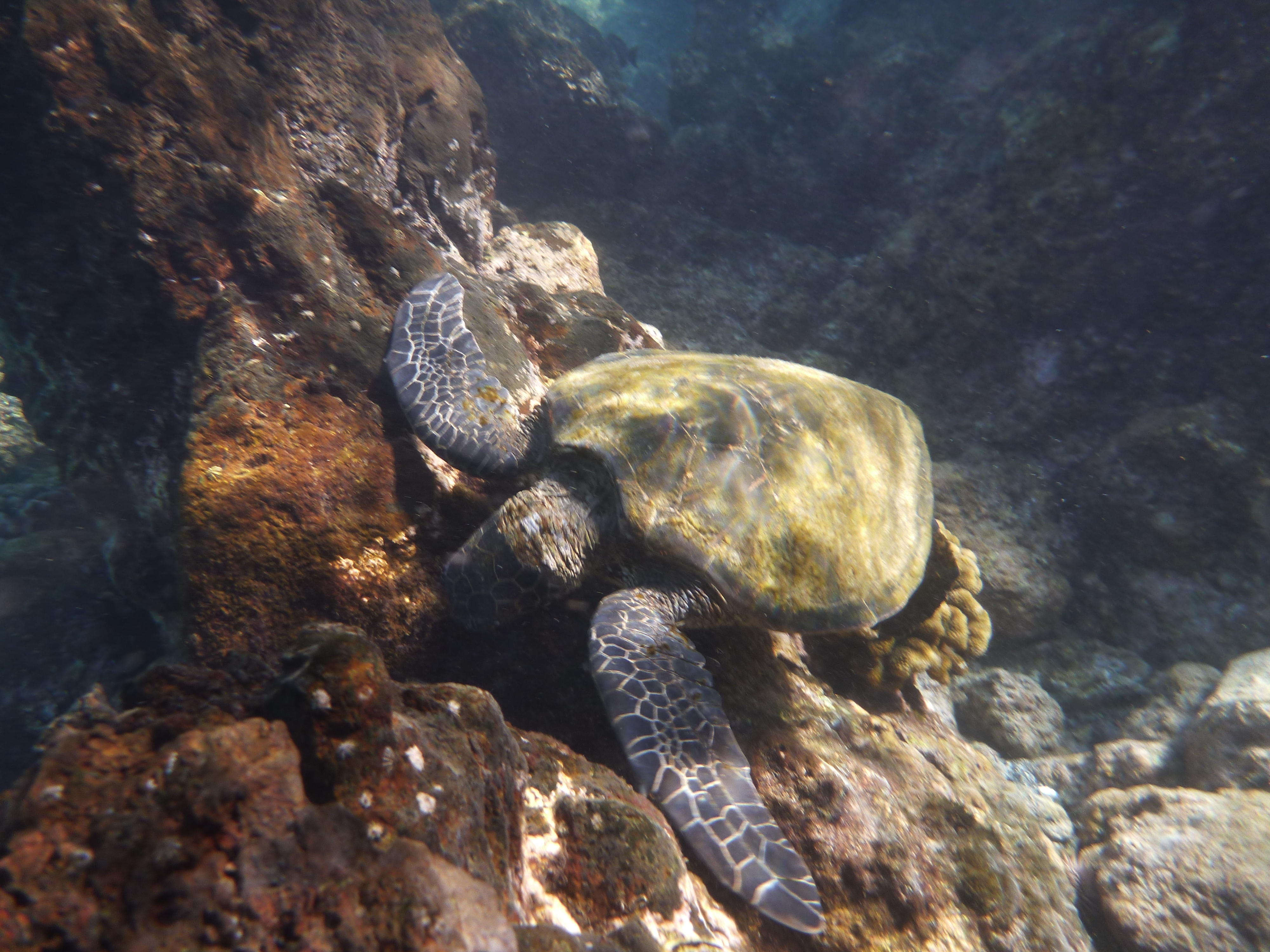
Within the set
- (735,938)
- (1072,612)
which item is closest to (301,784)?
(735,938)

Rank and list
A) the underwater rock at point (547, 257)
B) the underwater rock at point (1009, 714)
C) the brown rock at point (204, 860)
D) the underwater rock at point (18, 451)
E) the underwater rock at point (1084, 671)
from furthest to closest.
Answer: the underwater rock at point (18, 451), the underwater rock at point (1084, 671), the underwater rock at point (547, 257), the underwater rock at point (1009, 714), the brown rock at point (204, 860)

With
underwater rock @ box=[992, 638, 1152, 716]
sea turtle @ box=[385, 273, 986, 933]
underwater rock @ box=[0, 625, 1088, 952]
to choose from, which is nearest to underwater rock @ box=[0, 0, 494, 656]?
sea turtle @ box=[385, 273, 986, 933]

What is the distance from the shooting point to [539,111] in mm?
10023

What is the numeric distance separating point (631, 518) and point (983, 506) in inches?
231

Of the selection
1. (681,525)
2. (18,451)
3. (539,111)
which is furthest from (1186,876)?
(539,111)

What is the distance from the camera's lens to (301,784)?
1247 millimetres

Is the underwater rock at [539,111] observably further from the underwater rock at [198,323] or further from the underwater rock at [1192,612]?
the underwater rock at [1192,612]

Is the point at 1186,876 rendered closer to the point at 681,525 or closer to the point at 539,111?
the point at 681,525

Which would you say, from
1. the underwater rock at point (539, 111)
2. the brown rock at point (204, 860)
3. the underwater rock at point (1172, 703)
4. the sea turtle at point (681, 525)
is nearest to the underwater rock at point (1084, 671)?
the underwater rock at point (1172, 703)

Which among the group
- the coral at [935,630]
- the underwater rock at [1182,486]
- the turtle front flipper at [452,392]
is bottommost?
the turtle front flipper at [452,392]

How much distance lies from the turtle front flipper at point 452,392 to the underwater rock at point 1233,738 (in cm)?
655

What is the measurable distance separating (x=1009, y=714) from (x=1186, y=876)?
2297 millimetres

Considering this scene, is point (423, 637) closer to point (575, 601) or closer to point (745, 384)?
point (575, 601)

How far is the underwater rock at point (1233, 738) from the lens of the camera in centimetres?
457
